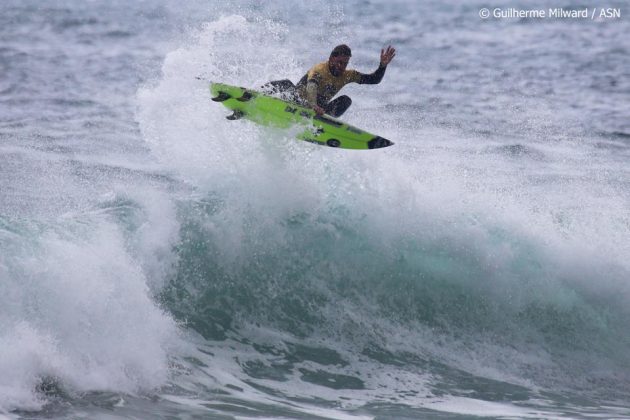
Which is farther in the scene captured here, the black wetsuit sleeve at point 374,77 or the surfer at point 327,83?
the black wetsuit sleeve at point 374,77

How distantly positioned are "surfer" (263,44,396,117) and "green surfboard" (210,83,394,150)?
166 mm

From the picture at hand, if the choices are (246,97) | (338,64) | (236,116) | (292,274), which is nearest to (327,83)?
(338,64)

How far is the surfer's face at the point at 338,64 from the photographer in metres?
12.0

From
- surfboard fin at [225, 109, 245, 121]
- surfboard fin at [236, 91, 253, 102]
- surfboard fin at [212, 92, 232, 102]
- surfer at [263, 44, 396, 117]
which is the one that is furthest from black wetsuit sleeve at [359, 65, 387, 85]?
surfboard fin at [212, 92, 232, 102]

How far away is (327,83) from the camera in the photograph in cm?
1222

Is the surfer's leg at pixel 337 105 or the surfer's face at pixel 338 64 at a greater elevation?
the surfer's face at pixel 338 64

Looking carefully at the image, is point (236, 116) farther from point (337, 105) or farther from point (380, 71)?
point (380, 71)

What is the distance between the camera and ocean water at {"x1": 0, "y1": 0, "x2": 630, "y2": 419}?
8742 millimetres

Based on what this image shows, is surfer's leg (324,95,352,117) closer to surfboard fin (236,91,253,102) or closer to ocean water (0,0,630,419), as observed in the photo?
ocean water (0,0,630,419)

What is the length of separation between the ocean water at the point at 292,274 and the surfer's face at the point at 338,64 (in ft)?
3.56

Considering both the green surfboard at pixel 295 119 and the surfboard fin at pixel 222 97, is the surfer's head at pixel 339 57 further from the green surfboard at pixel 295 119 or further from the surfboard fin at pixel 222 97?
the surfboard fin at pixel 222 97

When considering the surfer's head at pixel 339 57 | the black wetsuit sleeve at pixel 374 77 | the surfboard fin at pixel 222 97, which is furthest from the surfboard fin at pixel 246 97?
the black wetsuit sleeve at pixel 374 77

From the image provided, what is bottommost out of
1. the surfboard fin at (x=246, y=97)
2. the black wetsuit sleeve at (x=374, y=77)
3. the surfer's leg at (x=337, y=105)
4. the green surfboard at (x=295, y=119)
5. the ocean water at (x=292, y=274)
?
the ocean water at (x=292, y=274)

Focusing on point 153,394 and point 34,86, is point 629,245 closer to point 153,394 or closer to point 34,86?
point 153,394
